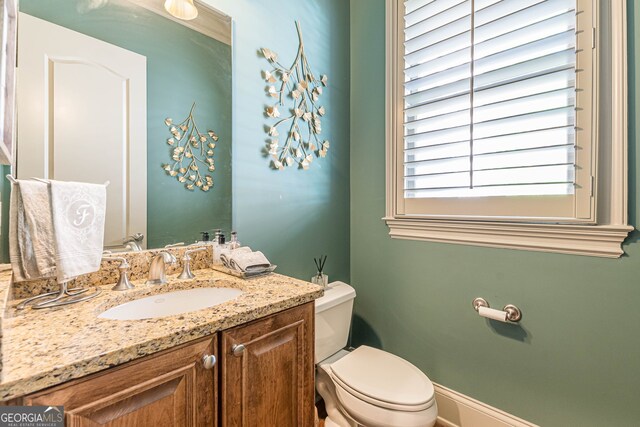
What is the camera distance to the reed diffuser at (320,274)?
1659mm

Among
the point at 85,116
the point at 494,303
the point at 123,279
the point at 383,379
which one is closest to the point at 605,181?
the point at 494,303

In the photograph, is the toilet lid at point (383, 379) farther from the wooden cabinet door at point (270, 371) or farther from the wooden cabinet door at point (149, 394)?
the wooden cabinet door at point (149, 394)

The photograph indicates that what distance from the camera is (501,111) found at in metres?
1.33

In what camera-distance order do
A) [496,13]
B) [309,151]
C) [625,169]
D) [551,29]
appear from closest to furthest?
[625,169] → [551,29] → [496,13] → [309,151]

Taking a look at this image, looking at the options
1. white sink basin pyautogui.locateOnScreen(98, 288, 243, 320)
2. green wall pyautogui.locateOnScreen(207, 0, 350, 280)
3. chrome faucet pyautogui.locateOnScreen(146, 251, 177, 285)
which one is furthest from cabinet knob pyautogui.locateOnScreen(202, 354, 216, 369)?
green wall pyautogui.locateOnScreen(207, 0, 350, 280)

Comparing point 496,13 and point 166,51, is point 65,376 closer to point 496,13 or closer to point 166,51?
point 166,51

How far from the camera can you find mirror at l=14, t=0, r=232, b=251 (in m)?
0.90

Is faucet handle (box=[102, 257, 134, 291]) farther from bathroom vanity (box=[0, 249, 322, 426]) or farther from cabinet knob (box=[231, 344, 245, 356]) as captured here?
cabinet knob (box=[231, 344, 245, 356])

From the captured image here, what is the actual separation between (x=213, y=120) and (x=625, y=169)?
168cm

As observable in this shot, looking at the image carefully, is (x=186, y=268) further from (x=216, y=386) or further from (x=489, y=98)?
(x=489, y=98)

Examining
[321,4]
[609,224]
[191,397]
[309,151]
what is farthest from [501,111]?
[191,397]

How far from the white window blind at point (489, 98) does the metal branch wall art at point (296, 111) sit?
54 centimetres

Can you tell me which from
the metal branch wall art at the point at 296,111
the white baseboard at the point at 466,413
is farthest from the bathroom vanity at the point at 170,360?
the white baseboard at the point at 466,413

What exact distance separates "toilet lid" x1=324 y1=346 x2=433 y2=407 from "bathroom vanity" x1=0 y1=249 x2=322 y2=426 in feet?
1.00
